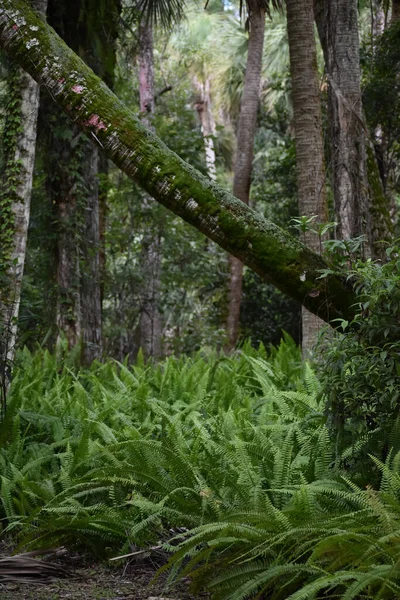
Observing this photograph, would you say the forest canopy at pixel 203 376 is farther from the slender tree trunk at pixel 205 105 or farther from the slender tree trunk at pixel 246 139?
the slender tree trunk at pixel 205 105

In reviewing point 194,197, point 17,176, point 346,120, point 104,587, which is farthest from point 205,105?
point 104,587

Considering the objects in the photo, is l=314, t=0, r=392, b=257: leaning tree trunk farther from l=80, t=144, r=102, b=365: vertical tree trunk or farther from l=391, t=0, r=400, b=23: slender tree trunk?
l=391, t=0, r=400, b=23: slender tree trunk

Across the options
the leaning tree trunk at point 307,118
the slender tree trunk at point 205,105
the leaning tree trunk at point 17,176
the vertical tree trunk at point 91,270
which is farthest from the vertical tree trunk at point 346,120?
the slender tree trunk at point 205,105

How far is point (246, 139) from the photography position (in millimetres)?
15602

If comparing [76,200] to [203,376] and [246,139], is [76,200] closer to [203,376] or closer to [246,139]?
[203,376]

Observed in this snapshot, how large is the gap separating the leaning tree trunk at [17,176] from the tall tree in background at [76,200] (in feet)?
7.38

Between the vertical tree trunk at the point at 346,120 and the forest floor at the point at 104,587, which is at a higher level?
the vertical tree trunk at the point at 346,120

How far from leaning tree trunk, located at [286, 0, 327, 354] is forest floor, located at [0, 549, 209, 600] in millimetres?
4414

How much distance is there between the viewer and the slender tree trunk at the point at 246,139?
596 inches

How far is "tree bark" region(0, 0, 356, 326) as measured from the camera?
16.4 ft

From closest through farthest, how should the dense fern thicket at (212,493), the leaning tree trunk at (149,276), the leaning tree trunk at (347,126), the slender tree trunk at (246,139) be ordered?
the dense fern thicket at (212,493) < the leaning tree trunk at (347,126) < the slender tree trunk at (246,139) < the leaning tree trunk at (149,276)

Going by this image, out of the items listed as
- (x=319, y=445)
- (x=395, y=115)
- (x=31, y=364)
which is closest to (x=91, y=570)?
(x=319, y=445)

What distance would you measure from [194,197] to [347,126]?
5.29 meters

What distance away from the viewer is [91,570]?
15.3 ft
